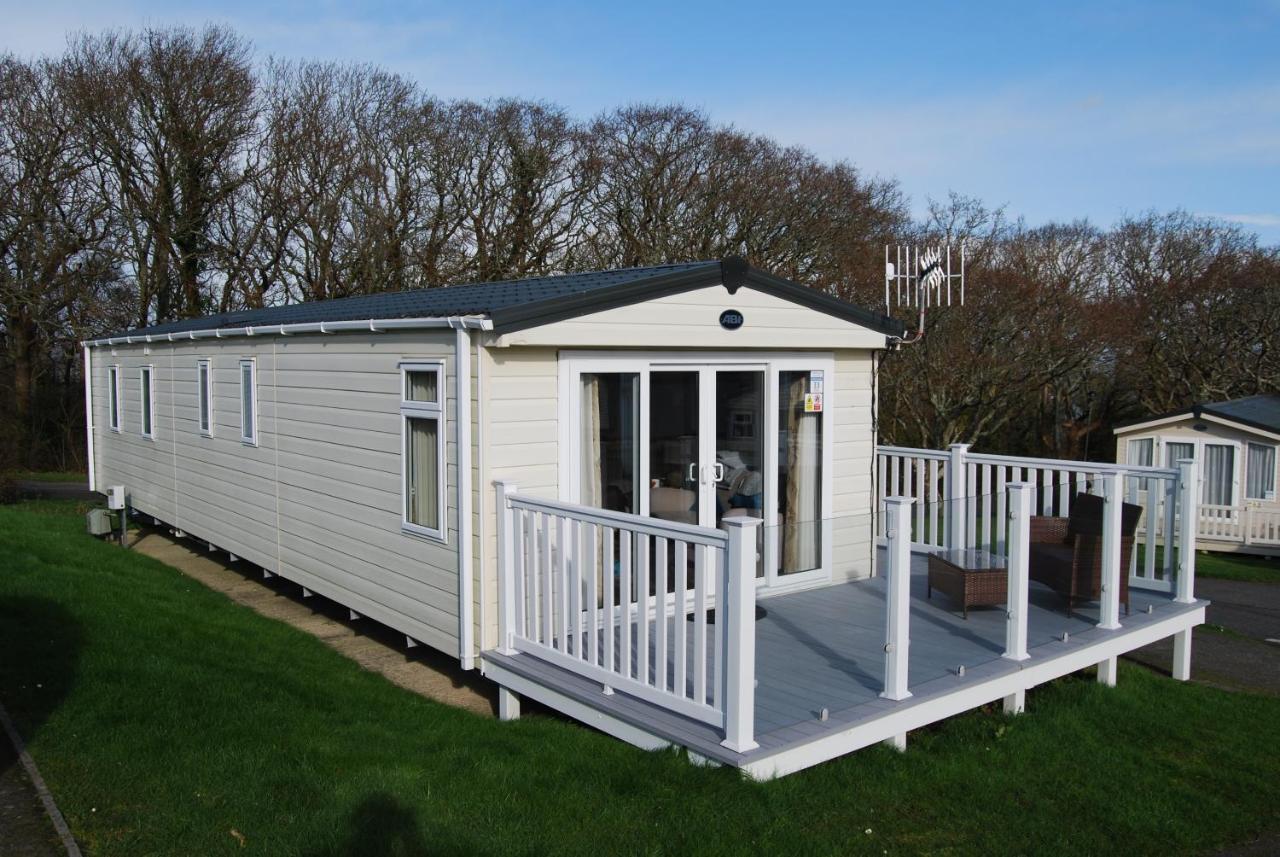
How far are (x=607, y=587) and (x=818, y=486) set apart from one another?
118 inches

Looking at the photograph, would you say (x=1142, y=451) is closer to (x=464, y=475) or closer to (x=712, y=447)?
(x=712, y=447)

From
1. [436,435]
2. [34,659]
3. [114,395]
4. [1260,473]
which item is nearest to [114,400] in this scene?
[114,395]

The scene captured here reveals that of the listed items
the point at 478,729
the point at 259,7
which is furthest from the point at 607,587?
the point at 259,7

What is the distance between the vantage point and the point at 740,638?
4.39 m

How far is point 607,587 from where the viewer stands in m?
5.15

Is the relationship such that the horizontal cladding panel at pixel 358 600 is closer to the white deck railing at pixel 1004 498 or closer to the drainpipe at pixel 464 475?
the drainpipe at pixel 464 475

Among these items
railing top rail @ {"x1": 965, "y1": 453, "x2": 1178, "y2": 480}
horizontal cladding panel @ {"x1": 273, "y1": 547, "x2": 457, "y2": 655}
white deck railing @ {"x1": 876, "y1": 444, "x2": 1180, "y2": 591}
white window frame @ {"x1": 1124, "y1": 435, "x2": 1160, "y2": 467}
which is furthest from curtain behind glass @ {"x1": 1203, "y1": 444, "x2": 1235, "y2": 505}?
horizontal cladding panel @ {"x1": 273, "y1": 547, "x2": 457, "y2": 655}

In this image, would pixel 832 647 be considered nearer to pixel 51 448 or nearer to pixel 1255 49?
pixel 1255 49

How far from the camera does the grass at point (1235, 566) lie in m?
13.1

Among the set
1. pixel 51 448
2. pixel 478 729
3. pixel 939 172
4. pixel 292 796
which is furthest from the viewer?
pixel 51 448

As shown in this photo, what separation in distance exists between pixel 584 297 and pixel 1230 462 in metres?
14.3

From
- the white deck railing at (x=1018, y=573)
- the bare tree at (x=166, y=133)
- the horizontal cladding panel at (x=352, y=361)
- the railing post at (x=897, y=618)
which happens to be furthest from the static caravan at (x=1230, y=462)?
the bare tree at (x=166, y=133)

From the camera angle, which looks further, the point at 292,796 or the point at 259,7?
the point at 259,7

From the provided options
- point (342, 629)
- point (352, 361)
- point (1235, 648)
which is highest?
point (352, 361)
